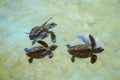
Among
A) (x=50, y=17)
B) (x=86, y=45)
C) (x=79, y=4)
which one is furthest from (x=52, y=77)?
(x=79, y=4)

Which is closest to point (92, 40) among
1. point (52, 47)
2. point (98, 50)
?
point (98, 50)

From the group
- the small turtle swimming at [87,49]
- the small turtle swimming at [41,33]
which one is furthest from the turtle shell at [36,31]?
the small turtle swimming at [87,49]

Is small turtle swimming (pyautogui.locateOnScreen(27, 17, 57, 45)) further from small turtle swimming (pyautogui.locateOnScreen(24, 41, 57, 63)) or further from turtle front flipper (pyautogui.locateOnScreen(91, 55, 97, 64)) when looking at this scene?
turtle front flipper (pyautogui.locateOnScreen(91, 55, 97, 64))

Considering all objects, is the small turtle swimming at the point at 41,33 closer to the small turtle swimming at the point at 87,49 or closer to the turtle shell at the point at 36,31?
the turtle shell at the point at 36,31

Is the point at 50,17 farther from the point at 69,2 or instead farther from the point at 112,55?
the point at 112,55

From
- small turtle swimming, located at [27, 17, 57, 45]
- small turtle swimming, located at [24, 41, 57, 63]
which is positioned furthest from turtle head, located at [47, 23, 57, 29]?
small turtle swimming, located at [24, 41, 57, 63]

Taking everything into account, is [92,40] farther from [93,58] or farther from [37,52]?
[37,52]
